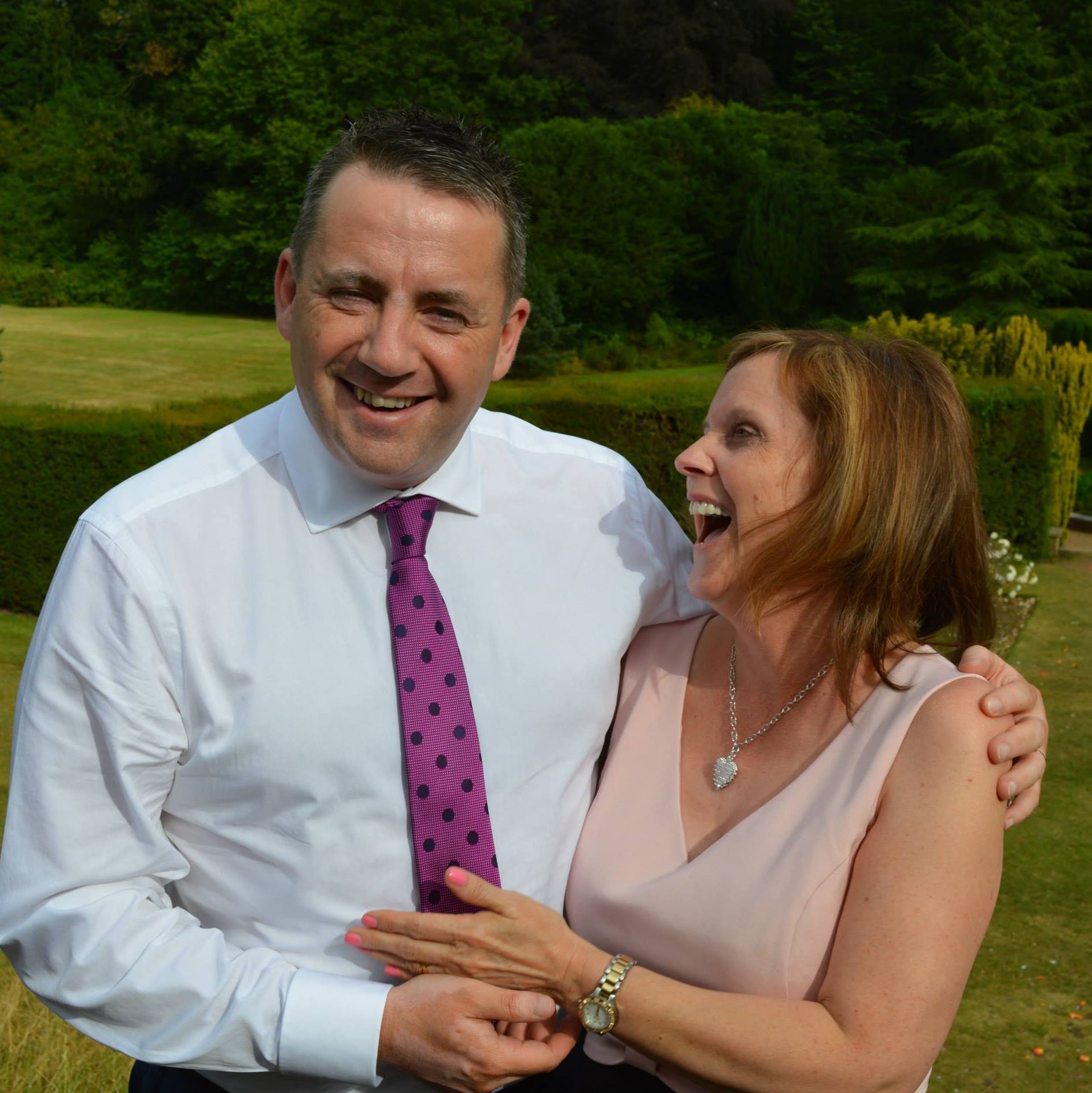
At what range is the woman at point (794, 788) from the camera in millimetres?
1955

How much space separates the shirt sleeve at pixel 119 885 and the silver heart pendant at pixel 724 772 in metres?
0.74

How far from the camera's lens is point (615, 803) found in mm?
2359

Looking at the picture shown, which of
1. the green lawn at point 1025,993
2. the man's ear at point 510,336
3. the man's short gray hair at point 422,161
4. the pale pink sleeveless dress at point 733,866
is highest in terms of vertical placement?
the man's short gray hair at point 422,161

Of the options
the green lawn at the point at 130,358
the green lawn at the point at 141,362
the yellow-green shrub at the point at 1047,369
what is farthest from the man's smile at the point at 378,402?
the green lawn at the point at 130,358

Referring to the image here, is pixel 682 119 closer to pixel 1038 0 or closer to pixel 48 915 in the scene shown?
pixel 1038 0

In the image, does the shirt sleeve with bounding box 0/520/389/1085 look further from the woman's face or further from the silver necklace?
the woman's face

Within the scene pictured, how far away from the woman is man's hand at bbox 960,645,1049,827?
1.6 inches

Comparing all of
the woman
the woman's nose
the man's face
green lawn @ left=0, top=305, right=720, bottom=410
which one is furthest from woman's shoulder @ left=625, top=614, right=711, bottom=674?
green lawn @ left=0, top=305, right=720, bottom=410

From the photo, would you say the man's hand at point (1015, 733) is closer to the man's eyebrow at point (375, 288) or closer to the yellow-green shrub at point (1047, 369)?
the man's eyebrow at point (375, 288)

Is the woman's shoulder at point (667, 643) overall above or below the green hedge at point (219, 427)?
above

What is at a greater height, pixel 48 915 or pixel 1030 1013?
pixel 48 915

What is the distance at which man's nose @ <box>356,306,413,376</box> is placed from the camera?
2027 mm

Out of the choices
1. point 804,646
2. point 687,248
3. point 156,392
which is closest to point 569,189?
point 687,248

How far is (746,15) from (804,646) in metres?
38.7
